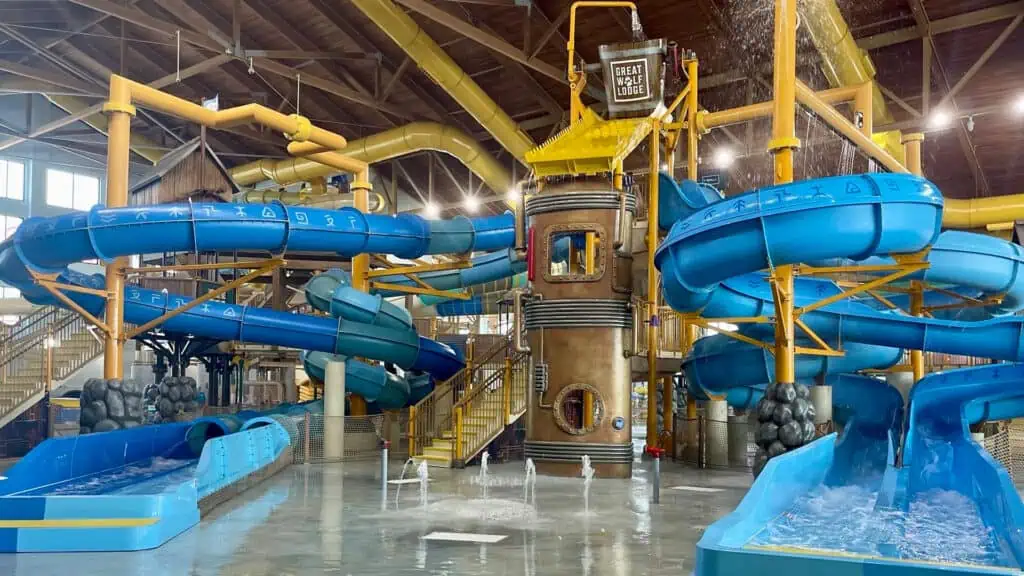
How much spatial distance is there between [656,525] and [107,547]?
5.90m

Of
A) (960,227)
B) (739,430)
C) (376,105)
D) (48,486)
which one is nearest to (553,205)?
(739,430)

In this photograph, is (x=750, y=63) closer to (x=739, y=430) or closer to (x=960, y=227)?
(x=960, y=227)

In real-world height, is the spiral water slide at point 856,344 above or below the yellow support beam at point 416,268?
below

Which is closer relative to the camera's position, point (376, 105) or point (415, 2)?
point (415, 2)

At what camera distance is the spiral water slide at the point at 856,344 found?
28.8 ft

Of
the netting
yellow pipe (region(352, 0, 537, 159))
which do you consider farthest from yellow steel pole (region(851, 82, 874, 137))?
the netting

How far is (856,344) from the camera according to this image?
18.1 m

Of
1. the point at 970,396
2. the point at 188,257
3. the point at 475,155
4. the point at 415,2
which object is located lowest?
the point at 970,396

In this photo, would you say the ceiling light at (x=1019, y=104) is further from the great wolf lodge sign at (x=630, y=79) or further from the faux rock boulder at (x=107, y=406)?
the faux rock boulder at (x=107, y=406)

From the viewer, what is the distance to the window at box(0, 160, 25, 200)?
37594 mm

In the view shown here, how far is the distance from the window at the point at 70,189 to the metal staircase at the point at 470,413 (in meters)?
26.4

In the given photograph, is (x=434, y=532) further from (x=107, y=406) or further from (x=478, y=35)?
(x=478, y=35)

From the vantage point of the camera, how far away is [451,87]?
23.0 metres

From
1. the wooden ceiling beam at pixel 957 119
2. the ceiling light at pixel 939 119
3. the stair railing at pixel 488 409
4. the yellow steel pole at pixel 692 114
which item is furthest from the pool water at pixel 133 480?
the wooden ceiling beam at pixel 957 119
